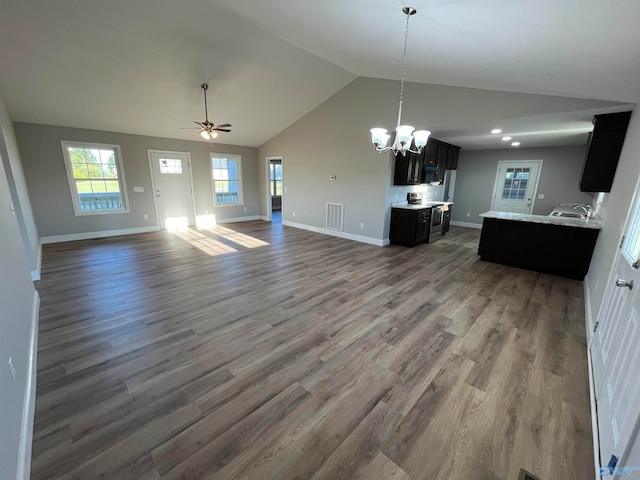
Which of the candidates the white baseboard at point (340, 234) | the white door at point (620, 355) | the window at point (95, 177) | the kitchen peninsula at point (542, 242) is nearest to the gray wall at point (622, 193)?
the white door at point (620, 355)

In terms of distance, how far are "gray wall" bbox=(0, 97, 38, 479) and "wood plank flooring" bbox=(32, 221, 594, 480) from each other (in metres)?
0.15

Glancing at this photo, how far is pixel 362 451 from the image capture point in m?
1.48

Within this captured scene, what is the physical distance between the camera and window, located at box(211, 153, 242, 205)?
7805 mm

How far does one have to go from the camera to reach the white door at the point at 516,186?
7126mm

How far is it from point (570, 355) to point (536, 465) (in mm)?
1399

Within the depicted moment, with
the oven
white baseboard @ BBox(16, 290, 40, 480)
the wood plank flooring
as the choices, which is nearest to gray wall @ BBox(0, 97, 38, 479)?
white baseboard @ BBox(16, 290, 40, 480)

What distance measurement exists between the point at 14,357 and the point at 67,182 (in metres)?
5.83

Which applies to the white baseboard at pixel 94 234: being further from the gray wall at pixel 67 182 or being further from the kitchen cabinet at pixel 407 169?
the kitchen cabinet at pixel 407 169

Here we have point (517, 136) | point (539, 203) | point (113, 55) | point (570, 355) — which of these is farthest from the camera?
point (539, 203)

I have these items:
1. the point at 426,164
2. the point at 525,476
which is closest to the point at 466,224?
the point at 426,164

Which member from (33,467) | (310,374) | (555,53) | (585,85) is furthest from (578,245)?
(33,467)

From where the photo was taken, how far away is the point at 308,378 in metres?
2.00

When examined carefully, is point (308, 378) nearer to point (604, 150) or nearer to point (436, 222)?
point (604, 150)

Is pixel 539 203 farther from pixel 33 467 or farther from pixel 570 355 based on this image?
pixel 33 467
